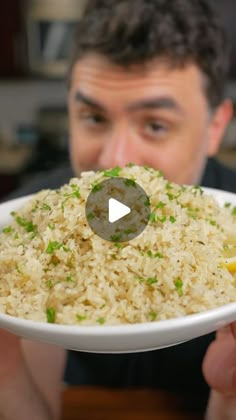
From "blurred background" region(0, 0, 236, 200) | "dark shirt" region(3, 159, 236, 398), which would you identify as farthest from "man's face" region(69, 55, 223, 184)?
"blurred background" region(0, 0, 236, 200)

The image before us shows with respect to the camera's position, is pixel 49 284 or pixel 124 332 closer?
pixel 124 332

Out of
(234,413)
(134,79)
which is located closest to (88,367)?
(234,413)

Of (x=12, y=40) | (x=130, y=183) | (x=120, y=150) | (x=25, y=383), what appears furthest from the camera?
(x=12, y=40)

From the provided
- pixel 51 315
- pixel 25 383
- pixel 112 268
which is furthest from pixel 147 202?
pixel 25 383

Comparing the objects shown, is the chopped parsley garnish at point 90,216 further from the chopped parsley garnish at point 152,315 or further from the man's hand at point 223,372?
the man's hand at point 223,372

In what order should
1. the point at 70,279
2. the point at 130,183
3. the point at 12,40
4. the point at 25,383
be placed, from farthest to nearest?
1. the point at 12,40
2. the point at 25,383
3. the point at 130,183
4. the point at 70,279


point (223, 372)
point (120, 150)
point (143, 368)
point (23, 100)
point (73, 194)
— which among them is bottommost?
point (23, 100)

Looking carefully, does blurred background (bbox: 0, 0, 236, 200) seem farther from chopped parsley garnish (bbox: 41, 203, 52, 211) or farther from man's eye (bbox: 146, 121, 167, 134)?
chopped parsley garnish (bbox: 41, 203, 52, 211)

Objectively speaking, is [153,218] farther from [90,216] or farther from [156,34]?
[156,34]
